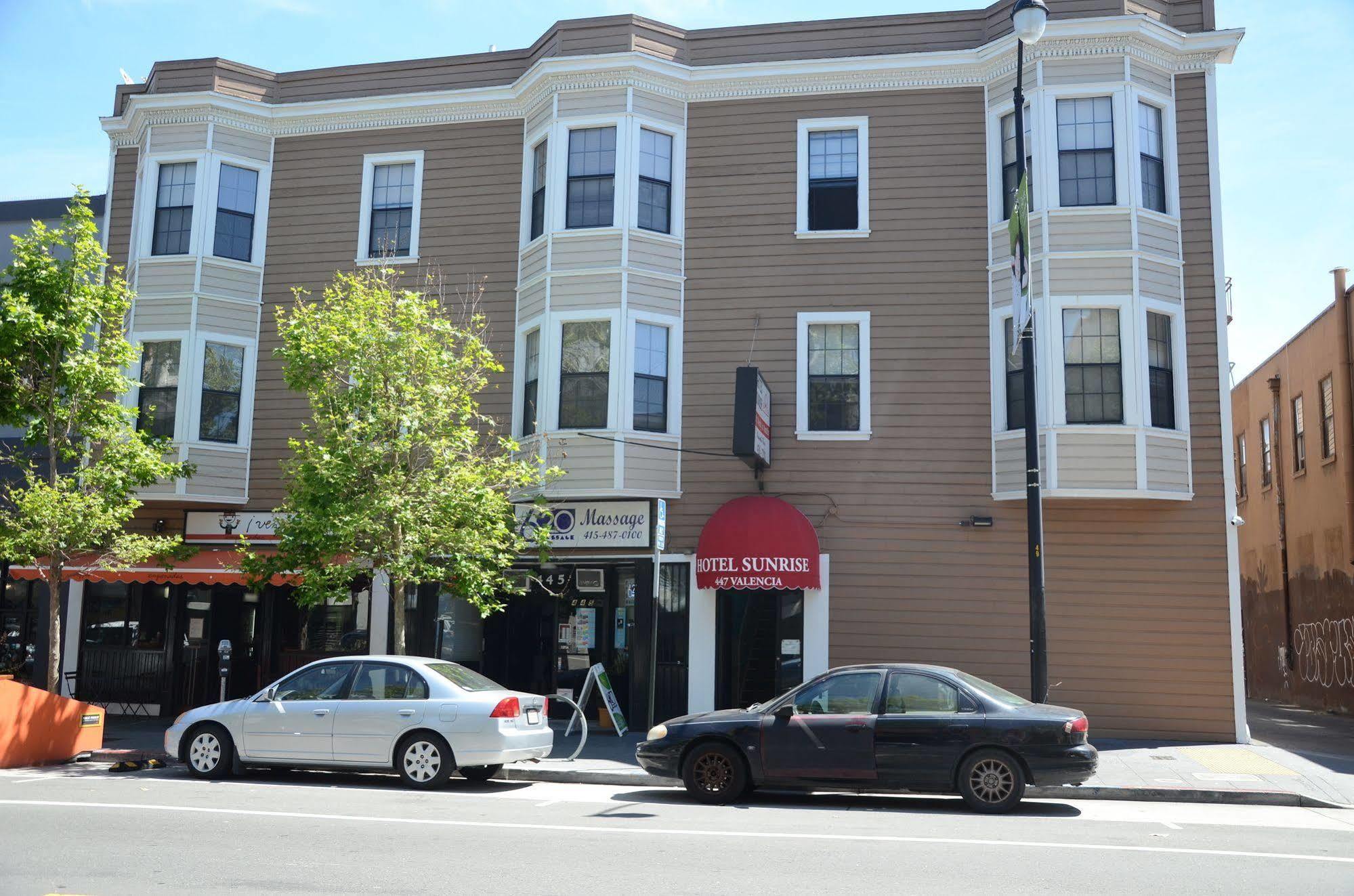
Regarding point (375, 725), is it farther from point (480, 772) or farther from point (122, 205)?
point (122, 205)

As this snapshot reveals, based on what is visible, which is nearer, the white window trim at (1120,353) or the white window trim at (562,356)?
the white window trim at (1120,353)

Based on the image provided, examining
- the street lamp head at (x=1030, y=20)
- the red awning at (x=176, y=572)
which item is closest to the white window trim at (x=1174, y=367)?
the street lamp head at (x=1030, y=20)

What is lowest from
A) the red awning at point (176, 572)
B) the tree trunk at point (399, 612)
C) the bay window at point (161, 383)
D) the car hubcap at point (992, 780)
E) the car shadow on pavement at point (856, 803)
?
the car shadow on pavement at point (856, 803)

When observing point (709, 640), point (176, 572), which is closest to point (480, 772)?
point (709, 640)

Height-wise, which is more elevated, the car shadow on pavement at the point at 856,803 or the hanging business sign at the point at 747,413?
the hanging business sign at the point at 747,413

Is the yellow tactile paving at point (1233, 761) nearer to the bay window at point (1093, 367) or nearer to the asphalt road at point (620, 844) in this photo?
the asphalt road at point (620, 844)

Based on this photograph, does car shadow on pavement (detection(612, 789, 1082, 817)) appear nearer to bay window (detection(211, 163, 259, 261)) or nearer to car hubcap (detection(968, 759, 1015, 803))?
car hubcap (detection(968, 759, 1015, 803))

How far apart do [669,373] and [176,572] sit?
8.61m

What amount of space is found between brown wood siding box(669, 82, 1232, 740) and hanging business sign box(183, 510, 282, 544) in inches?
289

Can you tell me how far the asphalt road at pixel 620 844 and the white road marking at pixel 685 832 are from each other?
0.11ft

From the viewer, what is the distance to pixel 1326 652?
85.3ft

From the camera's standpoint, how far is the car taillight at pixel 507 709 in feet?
39.6

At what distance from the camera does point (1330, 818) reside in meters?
10.9

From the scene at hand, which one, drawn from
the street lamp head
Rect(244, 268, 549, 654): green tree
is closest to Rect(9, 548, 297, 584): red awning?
Rect(244, 268, 549, 654): green tree
